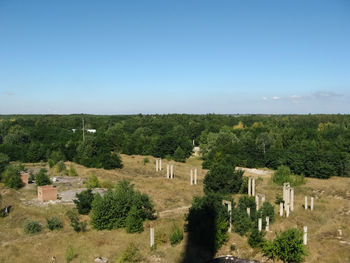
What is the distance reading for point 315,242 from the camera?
1563 cm

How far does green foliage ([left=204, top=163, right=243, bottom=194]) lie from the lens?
2430 cm

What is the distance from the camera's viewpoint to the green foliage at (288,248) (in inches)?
524

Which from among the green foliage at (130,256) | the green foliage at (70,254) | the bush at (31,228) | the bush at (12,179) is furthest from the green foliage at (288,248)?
the bush at (12,179)

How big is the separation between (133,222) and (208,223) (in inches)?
161

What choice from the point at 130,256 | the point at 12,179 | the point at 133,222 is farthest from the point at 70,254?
the point at 12,179

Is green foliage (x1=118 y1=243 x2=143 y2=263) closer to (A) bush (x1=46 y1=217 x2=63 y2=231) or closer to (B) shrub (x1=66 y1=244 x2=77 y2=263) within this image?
(B) shrub (x1=66 y1=244 x2=77 y2=263)

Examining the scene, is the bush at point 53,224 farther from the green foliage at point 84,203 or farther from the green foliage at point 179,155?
the green foliage at point 179,155

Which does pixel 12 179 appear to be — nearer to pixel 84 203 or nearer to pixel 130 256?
pixel 84 203

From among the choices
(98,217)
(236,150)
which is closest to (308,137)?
(236,150)

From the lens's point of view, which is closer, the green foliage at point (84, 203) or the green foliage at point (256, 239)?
the green foliage at point (256, 239)

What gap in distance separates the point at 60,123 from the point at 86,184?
66462 millimetres

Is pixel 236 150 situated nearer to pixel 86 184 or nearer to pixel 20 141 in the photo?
pixel 86 184

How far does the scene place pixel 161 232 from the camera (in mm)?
16297

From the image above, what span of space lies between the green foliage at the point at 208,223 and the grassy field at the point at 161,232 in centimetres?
55
